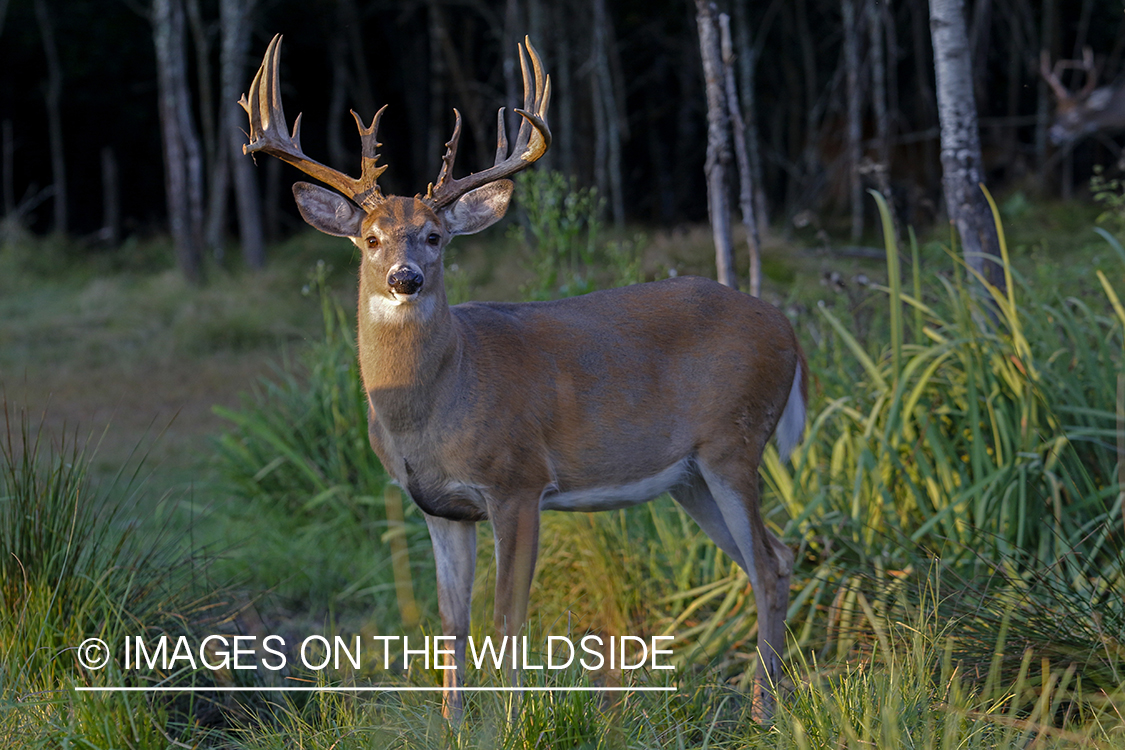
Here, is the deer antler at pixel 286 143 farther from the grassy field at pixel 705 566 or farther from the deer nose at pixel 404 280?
the grassy field at pixel 705 566

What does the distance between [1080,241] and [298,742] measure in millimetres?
10823

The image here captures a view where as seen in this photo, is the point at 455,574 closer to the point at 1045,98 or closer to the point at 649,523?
A: the point at 649,523

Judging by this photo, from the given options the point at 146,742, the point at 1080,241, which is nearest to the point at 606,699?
the point at 146,742

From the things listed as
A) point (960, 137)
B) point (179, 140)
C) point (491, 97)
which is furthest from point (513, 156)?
point (491, 97)

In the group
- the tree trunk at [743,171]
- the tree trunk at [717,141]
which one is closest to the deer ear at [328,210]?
the tree trunk at [717,141]

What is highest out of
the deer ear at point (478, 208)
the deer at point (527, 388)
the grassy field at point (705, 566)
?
the deer ear at point (478, 208)

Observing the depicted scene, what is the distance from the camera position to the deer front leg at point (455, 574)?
12.4 ft

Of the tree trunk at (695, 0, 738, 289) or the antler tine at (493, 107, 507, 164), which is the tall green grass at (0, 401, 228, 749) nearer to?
the antler tine at (493, 107, 507, 164)

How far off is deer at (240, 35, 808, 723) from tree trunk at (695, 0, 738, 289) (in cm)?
86

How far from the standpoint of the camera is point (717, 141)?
5.00 m

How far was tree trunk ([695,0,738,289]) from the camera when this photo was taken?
4914 mm

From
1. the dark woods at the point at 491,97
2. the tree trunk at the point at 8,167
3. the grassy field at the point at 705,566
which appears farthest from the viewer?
the tree trunk at the point at 8,167

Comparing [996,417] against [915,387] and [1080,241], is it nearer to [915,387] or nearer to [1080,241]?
[915,387]

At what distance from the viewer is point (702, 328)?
3.95 meters
